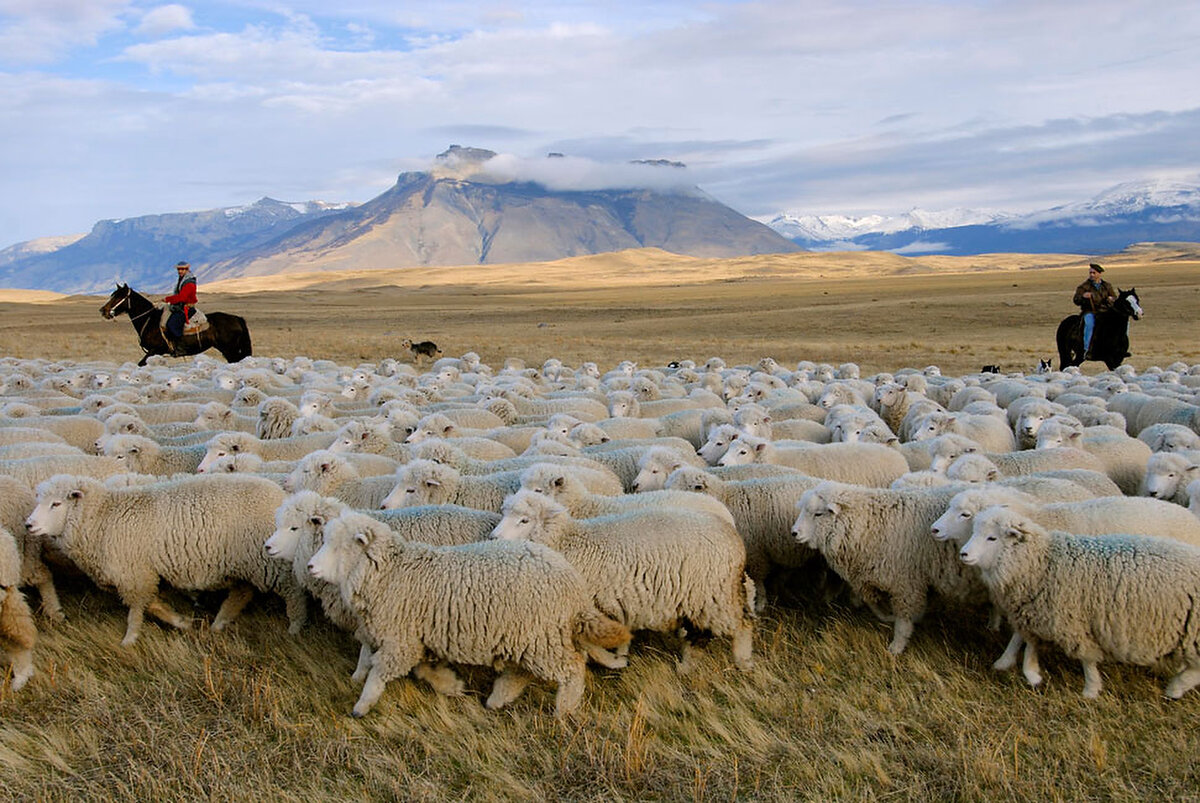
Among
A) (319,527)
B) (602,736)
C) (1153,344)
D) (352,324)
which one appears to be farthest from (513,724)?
(352,324)

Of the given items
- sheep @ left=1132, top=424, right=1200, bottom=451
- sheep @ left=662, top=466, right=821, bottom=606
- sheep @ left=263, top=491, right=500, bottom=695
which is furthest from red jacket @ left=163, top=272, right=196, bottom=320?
sheep @ left=1132, top=424, right=1200, bottom=451

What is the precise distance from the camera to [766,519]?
6.48 metres

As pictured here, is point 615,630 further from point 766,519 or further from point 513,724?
point 766,519

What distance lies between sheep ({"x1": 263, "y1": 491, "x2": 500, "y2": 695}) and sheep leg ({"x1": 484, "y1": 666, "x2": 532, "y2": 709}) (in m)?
0.26

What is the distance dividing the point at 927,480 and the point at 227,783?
204 inches

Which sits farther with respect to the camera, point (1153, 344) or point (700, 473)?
point (1153, 344)

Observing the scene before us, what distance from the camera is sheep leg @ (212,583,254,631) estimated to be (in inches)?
231

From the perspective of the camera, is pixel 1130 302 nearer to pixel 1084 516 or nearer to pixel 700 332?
pixel 1084 516

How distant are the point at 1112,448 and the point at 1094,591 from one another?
4372 millimetres

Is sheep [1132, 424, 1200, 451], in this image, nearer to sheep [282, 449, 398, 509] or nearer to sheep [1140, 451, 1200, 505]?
sheep [1140, 451, 1200, 505]

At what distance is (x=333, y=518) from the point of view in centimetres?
511

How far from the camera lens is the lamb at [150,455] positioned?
7613 mm

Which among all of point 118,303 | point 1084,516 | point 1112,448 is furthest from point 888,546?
point 118,303

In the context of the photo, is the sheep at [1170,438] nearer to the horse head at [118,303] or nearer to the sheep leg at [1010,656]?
the sheep leg at [1010,656]
